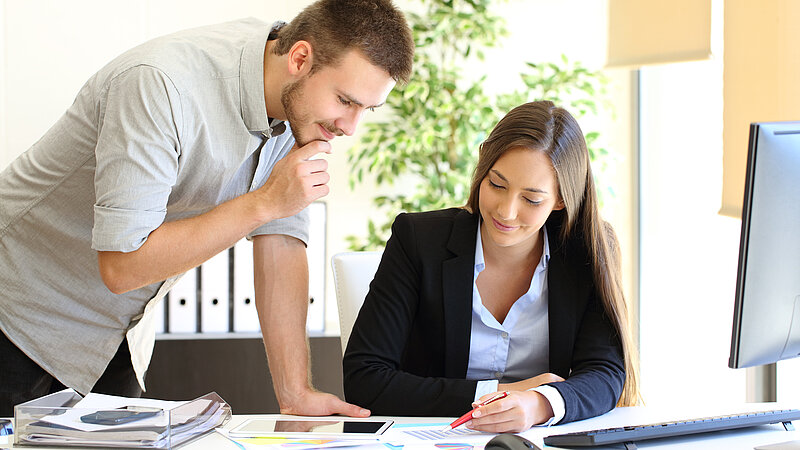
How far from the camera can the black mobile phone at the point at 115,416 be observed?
1077 millimetres

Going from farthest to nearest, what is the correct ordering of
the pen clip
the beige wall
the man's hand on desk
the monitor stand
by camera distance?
the beige wall → the man's hand on desk → the pen clip → the monitor stand

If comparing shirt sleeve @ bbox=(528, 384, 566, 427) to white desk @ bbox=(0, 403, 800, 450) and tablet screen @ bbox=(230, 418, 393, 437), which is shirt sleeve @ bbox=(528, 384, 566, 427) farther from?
tablet screen @ bbox=(230, 418, 393, 437)

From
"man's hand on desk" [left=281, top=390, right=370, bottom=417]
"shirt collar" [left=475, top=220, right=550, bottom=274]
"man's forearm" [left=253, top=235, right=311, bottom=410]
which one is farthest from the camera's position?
"shirt collar" [left=475, top=220, right=550, bottom=274]

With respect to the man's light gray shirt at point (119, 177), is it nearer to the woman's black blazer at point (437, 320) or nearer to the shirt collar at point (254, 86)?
the shirt collar at point (254, 86)

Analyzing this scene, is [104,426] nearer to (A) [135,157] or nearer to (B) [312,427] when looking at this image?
(B) [312,427]

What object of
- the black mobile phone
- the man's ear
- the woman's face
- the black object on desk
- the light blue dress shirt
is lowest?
the black object on desk

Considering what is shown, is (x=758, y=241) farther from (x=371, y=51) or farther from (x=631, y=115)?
(x=631, y=115)

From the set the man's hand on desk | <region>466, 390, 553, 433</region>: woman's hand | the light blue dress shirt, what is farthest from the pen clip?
the light blue dress shirt

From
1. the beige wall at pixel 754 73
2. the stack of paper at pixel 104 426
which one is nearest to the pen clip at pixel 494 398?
the stack of paper at pixel 104 426

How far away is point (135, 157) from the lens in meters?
1.26

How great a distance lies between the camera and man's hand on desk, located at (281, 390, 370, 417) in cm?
136

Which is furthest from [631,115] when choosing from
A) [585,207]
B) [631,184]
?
[585,207]

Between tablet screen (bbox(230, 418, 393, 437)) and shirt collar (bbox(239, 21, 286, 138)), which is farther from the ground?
shirt collar (bbox(239, 21, 286, 138))

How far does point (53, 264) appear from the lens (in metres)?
1.53
